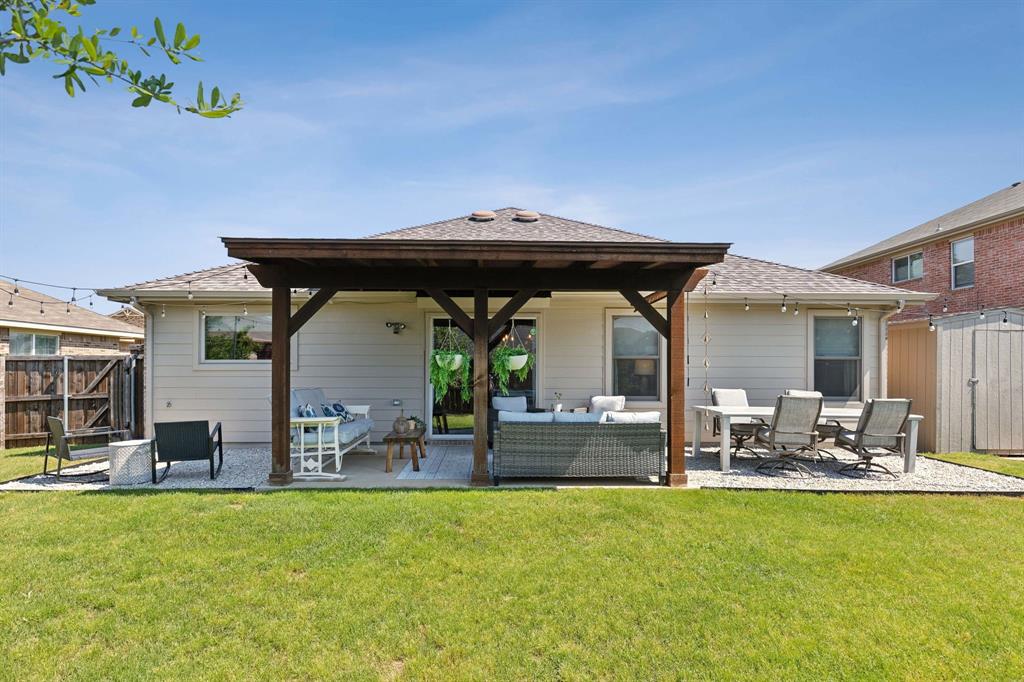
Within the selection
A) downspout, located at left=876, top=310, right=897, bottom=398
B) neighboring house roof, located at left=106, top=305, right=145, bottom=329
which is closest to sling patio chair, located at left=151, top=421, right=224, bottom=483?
downspout, located at left=876, top=310, right=897, bottom=398

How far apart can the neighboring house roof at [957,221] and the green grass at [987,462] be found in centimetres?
805

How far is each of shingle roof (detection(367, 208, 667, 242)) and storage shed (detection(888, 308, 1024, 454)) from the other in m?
4.80

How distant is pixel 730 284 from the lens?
8797mm

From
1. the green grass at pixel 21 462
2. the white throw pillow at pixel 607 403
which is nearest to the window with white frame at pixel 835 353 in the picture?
the white throw pillow at pixel 607 403

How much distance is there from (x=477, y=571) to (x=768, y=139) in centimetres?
993

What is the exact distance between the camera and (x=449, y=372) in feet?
26.6

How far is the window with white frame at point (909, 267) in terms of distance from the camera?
15.4 metres

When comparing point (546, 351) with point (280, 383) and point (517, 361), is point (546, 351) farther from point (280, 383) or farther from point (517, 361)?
point (280, 383)

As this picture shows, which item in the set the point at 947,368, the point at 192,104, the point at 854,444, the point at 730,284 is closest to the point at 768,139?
the point at 730,284

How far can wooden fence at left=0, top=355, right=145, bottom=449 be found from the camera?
868 cm

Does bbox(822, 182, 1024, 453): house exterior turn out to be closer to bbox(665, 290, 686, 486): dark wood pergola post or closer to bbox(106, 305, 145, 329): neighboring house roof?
bbox(665, 290, 686, 486): dark wood pergola post

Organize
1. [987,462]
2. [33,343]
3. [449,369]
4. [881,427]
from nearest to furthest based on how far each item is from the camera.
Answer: [881,427]
[987,462]
[449,369]
[33,343]

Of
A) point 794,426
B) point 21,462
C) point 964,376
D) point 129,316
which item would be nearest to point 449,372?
point 794,426

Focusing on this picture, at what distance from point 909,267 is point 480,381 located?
52.9ft
